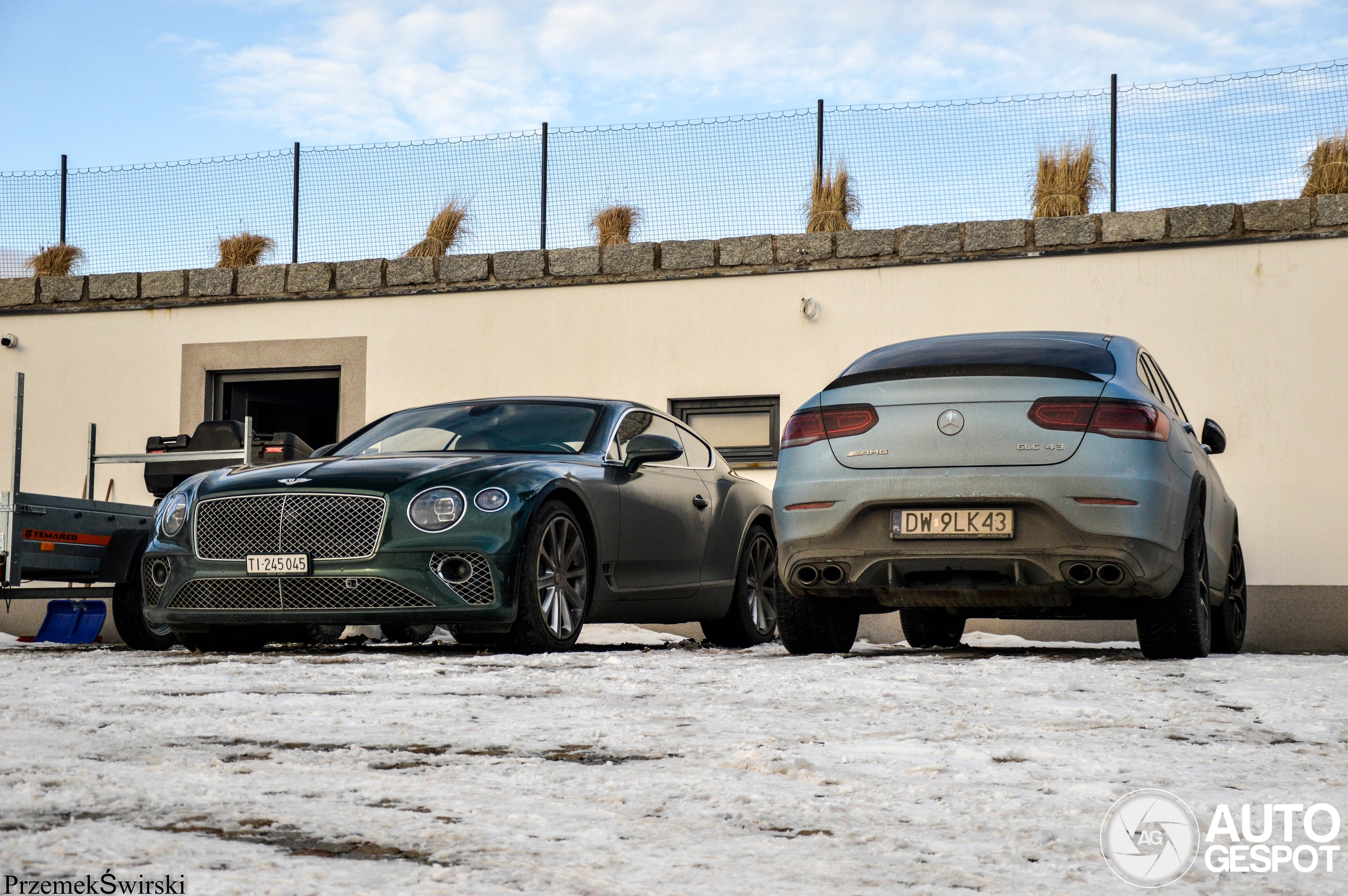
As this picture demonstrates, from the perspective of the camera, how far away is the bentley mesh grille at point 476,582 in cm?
700

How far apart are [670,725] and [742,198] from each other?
9.34 metres

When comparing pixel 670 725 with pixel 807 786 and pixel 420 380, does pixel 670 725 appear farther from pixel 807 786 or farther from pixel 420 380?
pixel 420 380

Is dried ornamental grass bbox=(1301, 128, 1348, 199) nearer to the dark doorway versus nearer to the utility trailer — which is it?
the dark doorway

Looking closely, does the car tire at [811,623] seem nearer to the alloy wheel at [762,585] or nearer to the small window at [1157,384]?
the small window at [1157,384]

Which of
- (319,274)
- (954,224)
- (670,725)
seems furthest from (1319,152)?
(670,725)

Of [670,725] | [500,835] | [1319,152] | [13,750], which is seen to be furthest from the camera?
[1319,152]

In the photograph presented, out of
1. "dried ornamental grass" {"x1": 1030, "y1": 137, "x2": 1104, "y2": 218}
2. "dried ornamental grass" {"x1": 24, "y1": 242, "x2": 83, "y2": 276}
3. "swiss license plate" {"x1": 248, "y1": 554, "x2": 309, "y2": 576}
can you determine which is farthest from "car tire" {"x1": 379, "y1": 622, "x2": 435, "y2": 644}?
"dried ornamental grass" {"x1": 24, "y1": 242, "x2": 83, "y2": 276}

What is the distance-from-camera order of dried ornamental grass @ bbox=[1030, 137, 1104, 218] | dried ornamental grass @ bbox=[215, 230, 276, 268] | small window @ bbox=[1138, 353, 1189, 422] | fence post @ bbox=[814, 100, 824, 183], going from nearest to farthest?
small window @ bbox=[1138, 353, 1189, 422], dried ornamental grass @ bbox=[1030, 137, 1104, 218], fence post @ bbox=[814, 100, 824, 183], dried ornamental grass @ bbox=[215, 230, 276, 268]

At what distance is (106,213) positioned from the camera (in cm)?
1508

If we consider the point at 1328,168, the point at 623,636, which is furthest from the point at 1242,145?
the point at 623,636

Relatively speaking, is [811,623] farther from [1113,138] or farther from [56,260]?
[56,260]

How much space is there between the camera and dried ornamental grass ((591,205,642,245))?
44.2 feet

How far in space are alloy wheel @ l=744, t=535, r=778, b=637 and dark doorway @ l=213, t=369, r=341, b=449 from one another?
5511mm

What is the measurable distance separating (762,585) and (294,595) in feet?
11.8
